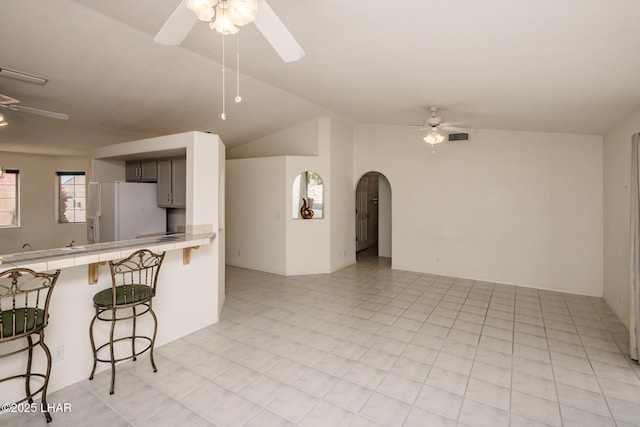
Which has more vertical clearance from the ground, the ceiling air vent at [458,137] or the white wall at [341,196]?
the ceiling air vent at [458,137]

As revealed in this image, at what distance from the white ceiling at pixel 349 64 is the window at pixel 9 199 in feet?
7.55

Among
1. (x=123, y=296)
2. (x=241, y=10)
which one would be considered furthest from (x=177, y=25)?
(x=123, y=296)

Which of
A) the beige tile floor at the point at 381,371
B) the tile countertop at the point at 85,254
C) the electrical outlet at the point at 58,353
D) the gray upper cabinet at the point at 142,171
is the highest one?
the gray upper cabinet at the point at 142,171

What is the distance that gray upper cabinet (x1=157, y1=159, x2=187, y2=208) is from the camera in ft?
14.9

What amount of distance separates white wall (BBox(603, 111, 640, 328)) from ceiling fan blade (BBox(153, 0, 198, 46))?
4305 millimetres

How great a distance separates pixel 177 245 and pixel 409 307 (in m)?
3.14

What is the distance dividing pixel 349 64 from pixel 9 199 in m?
7.72

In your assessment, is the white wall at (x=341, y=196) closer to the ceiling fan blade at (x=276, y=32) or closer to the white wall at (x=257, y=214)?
the white wall at (x=257, y=214)

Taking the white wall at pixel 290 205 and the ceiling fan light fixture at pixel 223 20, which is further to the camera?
the white wall at pixel 290 205

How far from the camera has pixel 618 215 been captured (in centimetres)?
407

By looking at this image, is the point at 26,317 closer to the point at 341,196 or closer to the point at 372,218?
the point at 341,196

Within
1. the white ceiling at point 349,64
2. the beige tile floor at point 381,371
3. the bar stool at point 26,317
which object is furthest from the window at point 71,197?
the bar stool at point 26,317

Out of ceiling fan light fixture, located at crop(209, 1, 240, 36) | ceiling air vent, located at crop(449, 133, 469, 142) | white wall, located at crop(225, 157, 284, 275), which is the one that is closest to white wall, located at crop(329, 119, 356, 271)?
white wall, located at crop(225, 157, 284, 275)

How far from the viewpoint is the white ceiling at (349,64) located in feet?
6.75
